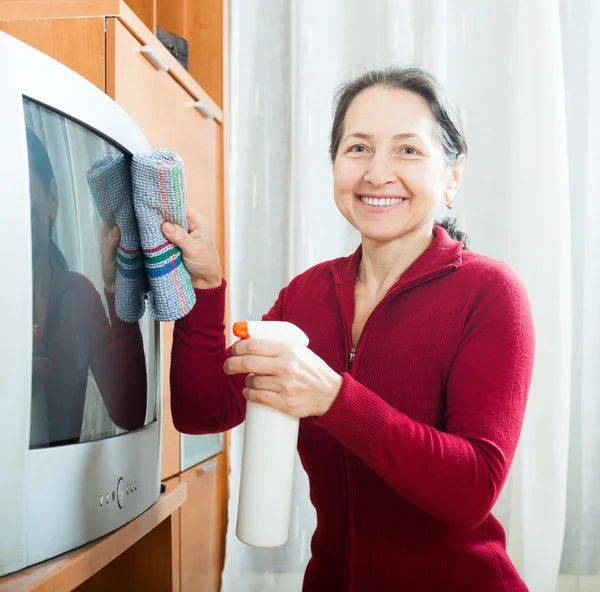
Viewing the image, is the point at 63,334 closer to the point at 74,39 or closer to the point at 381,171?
the point at 381,171

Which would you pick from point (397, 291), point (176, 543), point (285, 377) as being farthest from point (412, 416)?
point (176, 543)

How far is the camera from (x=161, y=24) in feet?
6.69

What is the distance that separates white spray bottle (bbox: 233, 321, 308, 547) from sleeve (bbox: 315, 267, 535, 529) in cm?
6

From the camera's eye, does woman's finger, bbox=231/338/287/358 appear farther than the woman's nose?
No

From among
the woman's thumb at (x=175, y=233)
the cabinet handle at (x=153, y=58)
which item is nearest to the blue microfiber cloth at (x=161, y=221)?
the woman's thumb at (x=175, y=233)

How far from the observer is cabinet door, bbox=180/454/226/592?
5.19 feet

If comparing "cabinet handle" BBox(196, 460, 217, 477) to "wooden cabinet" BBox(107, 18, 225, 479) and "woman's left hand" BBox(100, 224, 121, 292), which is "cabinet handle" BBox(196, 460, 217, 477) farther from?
"woman's left hand" BBox(100, 224, 121, 292)

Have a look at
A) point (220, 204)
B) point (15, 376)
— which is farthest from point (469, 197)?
point (15, 376)

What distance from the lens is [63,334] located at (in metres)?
0.70

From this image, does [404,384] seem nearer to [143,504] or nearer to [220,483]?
[143,504]

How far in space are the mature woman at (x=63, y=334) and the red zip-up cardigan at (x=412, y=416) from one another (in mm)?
186

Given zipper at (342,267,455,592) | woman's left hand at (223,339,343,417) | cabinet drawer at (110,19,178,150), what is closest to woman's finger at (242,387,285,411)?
woman's left hand at (223,339,343,417)

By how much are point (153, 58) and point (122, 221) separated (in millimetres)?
656

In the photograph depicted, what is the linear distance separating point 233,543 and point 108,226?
4.77 ft
